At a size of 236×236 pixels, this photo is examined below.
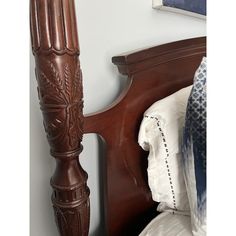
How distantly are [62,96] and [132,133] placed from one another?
376mm

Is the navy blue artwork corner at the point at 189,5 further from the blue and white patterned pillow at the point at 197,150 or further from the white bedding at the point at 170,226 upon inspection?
the white bedding at the point at 170,226

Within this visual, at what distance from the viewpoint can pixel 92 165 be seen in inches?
45.1

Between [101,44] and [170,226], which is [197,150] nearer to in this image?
[170,226]

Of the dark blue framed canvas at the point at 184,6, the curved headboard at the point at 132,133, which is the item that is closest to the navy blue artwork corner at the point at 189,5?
the dark blue framed canvas at the point at 184,6

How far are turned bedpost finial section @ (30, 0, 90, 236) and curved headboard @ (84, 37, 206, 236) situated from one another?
8.6 inches

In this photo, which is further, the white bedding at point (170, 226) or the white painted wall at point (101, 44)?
the white painted wall at point (101, 44)

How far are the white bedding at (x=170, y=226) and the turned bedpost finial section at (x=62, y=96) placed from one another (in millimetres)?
212

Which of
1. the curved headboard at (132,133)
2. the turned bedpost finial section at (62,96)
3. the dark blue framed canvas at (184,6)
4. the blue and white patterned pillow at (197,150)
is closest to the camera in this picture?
the turned bedpost finial section at (62,96)

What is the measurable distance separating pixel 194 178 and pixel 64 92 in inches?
15.2

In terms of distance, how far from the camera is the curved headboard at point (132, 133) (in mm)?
1029

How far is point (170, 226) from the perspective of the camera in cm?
91
